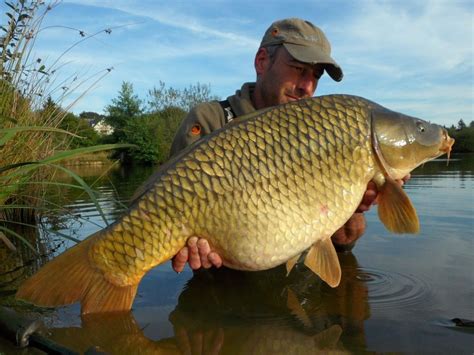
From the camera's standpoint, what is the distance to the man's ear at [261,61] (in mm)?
2954

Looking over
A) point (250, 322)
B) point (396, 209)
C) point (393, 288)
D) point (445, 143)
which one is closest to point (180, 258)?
point (250, 322)

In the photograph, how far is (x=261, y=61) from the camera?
9.88ft

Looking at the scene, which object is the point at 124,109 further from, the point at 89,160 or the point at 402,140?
the point at 402,140

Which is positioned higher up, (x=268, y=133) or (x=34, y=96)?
(x=34, y=96)

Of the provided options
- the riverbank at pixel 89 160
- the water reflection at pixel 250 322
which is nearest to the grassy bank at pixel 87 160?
the riverbank at pixel 89 160

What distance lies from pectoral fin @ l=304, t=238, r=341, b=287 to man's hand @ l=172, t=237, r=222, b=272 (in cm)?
40

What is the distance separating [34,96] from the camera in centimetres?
365

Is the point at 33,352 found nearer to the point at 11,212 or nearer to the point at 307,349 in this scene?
the point at 307,349

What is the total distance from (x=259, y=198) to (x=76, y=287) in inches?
30.7

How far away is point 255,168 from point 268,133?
0.53ft

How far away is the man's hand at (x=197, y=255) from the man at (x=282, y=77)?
40.5 inches

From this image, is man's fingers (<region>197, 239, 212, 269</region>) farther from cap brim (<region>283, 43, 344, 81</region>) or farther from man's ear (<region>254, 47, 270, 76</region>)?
man's ear (<region>254, 47, 270, 76</region>)

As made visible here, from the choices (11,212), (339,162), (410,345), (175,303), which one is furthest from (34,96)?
(410,345)

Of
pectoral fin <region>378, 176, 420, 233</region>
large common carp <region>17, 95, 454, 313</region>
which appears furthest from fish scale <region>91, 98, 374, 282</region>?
pectoral fin <region>378, 176, 420, 233</region>
